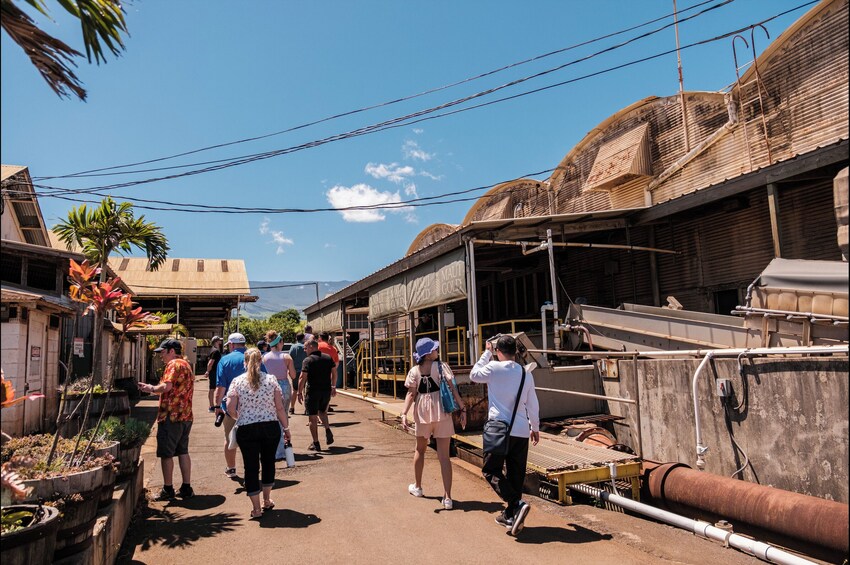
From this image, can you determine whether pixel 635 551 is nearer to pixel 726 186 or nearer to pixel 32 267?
pixel 726 186

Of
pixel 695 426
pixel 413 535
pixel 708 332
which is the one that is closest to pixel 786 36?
pixel 708 332

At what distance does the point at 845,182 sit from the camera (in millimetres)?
2283

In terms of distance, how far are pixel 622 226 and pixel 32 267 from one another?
12.6 m

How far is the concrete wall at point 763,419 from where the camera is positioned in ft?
19.1

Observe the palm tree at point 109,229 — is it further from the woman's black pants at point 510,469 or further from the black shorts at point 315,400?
the woman's black pants at point 510,469

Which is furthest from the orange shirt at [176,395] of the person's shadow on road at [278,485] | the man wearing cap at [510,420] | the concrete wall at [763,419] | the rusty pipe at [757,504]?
the concrete wall at [763,419]

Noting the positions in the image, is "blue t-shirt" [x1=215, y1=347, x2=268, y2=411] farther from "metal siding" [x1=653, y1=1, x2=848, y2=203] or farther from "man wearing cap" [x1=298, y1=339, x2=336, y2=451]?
"metal siding" [x1=653, y1=1, x2=848, y2=203]

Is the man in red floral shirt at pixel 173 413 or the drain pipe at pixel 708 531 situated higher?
the man in red floral shirt at pixel 173 413

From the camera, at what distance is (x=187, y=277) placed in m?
34.1

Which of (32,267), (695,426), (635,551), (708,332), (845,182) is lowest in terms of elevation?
(635,551)

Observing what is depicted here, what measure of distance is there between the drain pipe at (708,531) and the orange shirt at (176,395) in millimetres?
4671

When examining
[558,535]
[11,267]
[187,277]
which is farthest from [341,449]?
[187,277]

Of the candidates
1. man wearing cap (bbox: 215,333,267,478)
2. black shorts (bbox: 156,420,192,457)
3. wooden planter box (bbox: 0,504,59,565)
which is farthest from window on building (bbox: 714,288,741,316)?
wooden planter box (bbox: 0,504,59,565)

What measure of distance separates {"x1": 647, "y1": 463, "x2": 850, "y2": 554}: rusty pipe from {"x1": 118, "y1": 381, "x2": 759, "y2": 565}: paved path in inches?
26.5
